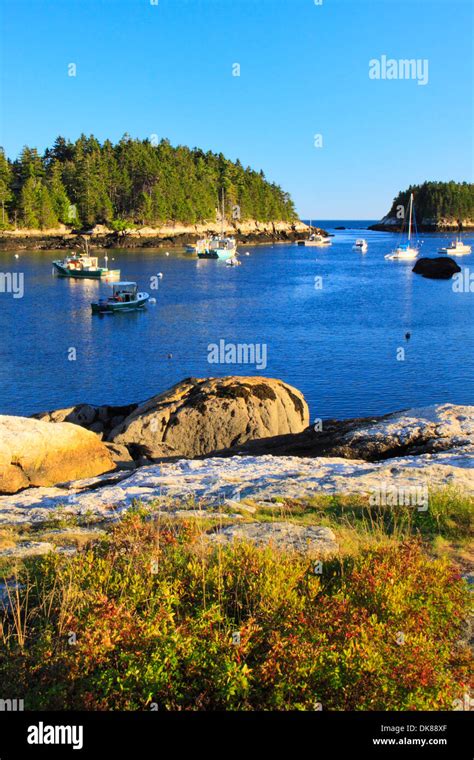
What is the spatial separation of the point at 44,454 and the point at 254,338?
39.2 metres

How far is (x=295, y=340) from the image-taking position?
51.3 m

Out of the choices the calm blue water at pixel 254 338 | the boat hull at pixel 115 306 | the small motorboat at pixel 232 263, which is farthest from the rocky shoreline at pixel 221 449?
the small motorboat at pixel 232 263

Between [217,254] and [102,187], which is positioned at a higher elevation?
[102,187]

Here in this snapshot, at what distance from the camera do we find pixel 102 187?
536 ft

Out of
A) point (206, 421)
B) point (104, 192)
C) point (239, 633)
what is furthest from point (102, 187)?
point (239, 633)

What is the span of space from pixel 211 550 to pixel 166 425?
14234 mm

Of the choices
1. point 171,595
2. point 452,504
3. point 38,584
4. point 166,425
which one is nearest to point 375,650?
point 171,595

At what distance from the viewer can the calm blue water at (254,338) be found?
3553 centimetres

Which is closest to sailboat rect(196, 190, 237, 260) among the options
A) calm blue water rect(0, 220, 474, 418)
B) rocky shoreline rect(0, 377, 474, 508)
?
calm blue water rect(0, 220, 474, 418)

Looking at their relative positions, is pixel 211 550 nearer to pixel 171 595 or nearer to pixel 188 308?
pixel 171 595

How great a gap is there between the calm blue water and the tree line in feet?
188

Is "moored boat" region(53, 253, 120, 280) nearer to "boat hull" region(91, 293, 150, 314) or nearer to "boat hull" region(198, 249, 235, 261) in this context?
"boat hull" region(91, 293, 150, 314)

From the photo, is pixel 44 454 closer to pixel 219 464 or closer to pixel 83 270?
pixel 219 464

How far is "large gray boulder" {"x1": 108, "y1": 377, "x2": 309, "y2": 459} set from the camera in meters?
20.4
